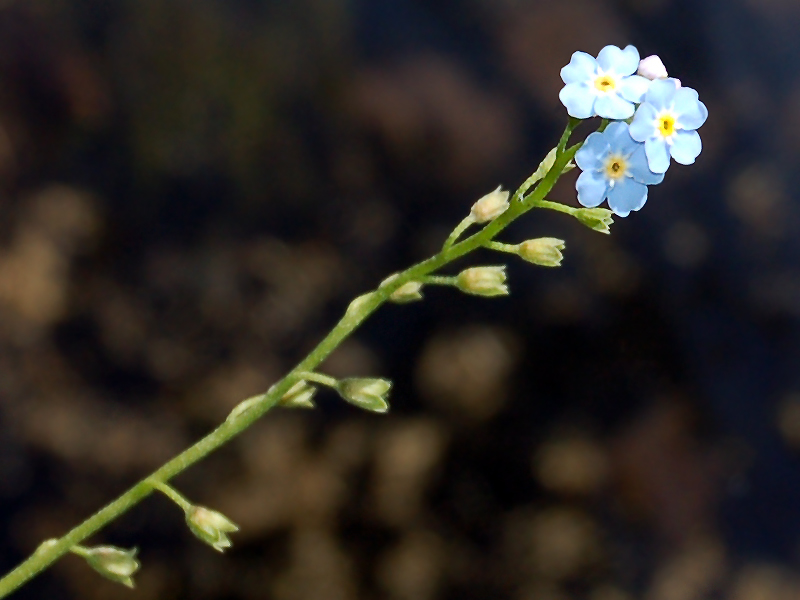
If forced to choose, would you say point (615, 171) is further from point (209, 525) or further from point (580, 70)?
point (209, 525)

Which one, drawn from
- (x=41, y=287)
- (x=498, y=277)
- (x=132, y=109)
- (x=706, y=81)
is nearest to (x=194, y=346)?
(x=41, y=287)

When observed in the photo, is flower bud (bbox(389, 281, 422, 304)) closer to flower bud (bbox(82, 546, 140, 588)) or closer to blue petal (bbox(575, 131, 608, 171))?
blue petal (bbox(575, 131, 608, 171))

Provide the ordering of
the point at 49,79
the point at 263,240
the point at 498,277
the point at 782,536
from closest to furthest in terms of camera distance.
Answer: the point at 498,277 < the point at 49,79 < the point at 263,240 < the point at 782,536

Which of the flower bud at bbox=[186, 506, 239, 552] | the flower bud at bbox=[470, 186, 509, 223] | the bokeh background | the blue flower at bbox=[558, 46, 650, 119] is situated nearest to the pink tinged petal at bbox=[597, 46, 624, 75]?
the blue flower at bbox=[558, 46, 650, 119]

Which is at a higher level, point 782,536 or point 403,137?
point 403,137

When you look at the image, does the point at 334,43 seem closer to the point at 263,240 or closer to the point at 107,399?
the point at 263,240

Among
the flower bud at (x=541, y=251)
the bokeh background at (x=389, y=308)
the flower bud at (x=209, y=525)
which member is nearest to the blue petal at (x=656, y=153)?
the flower bud at (x=541, y=251)
